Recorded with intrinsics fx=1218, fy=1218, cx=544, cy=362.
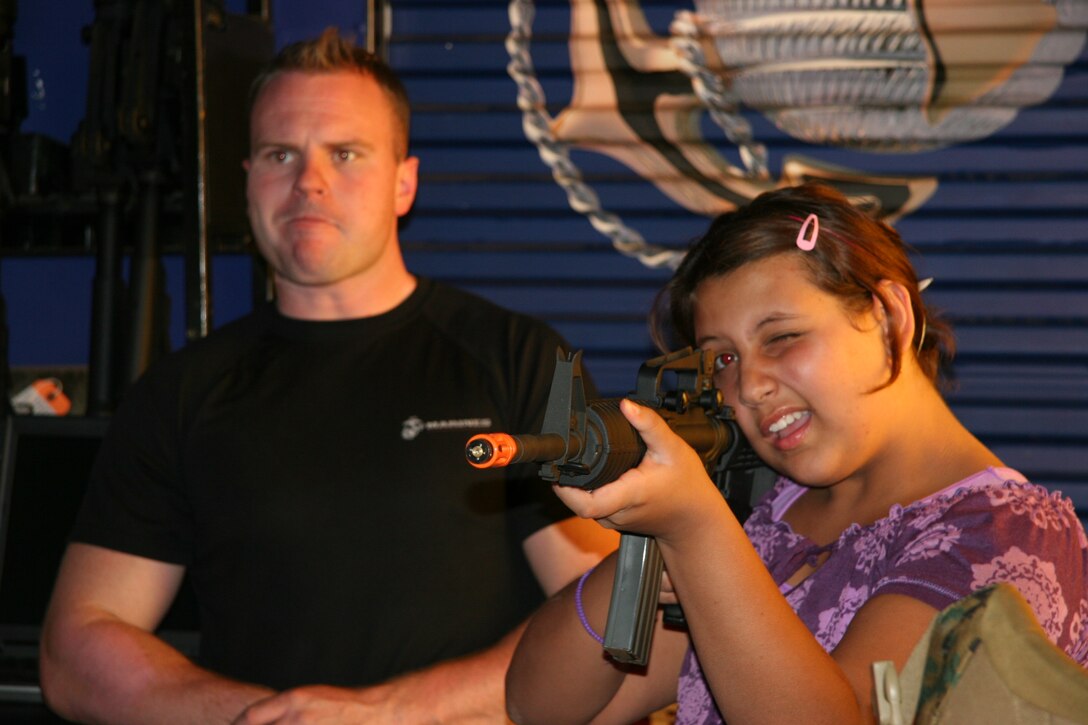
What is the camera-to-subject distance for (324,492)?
284cm

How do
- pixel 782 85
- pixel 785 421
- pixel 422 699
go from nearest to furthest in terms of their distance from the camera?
pixel 785 421, pixel 422 699, pixel 782 85

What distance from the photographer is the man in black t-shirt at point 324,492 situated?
2.79 meters

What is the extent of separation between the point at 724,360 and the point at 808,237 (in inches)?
9.4

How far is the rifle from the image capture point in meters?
1.49

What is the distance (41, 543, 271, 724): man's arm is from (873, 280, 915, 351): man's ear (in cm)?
159

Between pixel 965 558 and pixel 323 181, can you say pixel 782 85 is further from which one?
pixel 965 558

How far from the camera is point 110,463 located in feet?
9.77

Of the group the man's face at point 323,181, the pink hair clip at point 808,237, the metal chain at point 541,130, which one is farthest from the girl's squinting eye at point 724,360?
the metal chain at point 541,130

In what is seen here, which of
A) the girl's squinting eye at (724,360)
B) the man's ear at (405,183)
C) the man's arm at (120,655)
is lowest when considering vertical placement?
the man's arm at (120,655)

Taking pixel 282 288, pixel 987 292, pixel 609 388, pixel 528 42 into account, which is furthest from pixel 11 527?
pixel 987 292

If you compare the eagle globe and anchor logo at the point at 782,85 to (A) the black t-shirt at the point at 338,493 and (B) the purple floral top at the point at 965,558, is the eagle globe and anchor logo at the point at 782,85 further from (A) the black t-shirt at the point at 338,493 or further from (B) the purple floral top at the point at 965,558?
(B) the purple floral top at the point at 965,558

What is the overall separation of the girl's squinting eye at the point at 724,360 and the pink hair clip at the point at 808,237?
0.21m

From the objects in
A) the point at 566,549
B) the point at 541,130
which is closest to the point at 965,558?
the point at 566,549

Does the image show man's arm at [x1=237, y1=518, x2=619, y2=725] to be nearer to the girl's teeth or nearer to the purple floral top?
the purple floral top
